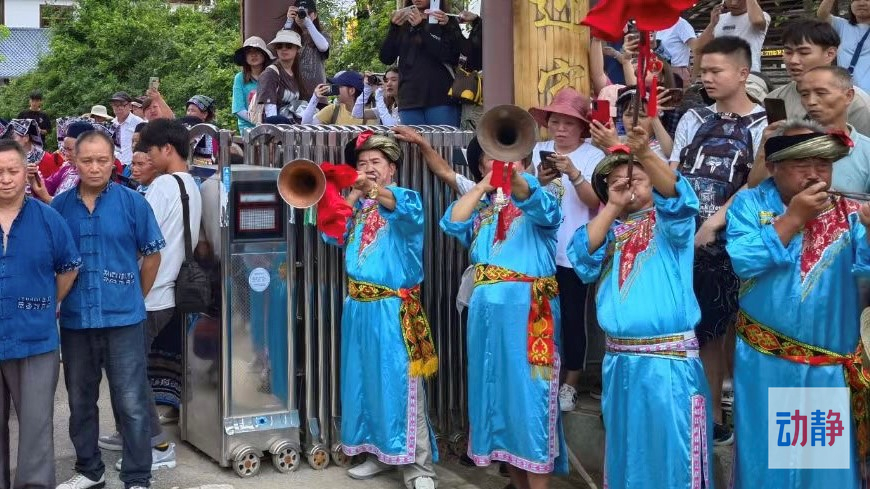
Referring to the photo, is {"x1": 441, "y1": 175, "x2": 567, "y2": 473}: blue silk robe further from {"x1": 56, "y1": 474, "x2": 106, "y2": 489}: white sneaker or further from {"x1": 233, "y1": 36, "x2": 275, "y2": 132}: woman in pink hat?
{"x1": 233, "y1": 36, "x2": 275, "y2": 132}: woman in pink hat

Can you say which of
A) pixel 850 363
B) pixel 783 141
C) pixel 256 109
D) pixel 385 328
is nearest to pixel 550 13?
pixel 385 328

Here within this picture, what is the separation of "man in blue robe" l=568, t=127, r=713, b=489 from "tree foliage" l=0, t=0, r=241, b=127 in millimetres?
21776

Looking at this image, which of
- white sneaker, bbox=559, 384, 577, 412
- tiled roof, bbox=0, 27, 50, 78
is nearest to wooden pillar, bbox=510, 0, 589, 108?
white sneaker, bbox=559, 384, 577, 412

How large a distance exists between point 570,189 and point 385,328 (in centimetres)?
123

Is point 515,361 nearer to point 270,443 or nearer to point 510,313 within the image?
point 510,313

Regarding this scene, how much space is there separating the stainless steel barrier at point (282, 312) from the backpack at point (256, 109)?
2.32m

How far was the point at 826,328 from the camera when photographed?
168 inches

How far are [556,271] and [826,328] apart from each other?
1791 mm

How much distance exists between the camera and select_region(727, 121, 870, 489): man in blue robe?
13.8 feet

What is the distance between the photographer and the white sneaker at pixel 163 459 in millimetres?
5922

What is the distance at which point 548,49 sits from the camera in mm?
6352

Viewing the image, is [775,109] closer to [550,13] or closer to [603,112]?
[603,112]

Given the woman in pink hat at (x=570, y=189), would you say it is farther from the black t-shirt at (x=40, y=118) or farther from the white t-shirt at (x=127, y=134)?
the black t-shirt at (x=40, y=118)

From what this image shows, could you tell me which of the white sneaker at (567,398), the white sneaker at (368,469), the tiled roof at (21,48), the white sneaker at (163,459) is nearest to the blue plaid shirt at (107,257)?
the white sneaker at (163,459)
